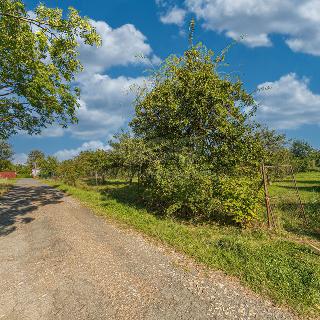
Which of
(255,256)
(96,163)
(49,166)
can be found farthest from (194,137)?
(49,166)

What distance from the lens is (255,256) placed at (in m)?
9.40

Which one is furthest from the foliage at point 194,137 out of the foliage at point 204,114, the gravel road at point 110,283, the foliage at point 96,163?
the foliage at point 96,163

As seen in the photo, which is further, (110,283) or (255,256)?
(255,256)

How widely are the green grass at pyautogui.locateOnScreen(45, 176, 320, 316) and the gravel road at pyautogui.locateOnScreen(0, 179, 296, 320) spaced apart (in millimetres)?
483

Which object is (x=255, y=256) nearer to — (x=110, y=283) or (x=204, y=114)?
(x=110, y=283)

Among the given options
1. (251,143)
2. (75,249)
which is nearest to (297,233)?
(251,143)

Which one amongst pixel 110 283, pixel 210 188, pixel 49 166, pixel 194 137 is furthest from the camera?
pixel 49 166

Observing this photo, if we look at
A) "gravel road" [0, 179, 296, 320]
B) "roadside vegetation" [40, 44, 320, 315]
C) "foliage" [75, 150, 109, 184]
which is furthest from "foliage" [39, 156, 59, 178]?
"gravel road" [0, 179, 296, 320]

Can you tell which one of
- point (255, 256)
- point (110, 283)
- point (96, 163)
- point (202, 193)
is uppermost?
point (96, 163)

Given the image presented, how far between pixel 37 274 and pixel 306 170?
238ft

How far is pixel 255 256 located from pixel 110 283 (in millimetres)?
4131

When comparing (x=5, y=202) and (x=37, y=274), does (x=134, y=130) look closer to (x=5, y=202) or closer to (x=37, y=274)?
(x=5, y=202)

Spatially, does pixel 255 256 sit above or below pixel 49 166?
below

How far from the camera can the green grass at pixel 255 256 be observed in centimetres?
725
